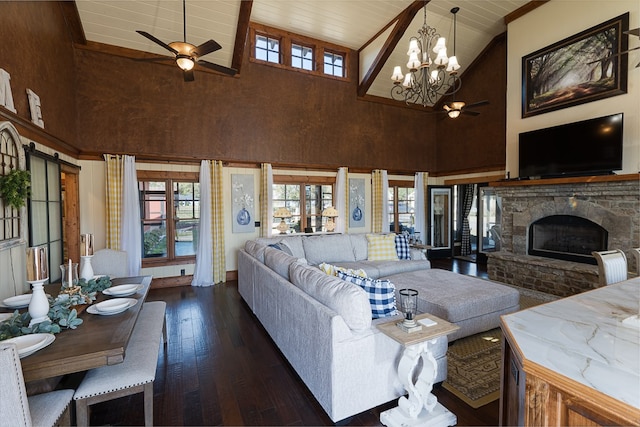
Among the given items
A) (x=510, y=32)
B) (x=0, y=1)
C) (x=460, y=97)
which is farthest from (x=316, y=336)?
(x=460, y=97)

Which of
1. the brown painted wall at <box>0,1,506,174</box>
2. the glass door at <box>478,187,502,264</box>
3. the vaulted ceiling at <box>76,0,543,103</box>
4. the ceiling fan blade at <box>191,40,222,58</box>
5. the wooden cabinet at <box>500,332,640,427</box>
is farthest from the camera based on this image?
the glass door at <box>478,187,502,264</box>

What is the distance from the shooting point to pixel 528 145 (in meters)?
5.32

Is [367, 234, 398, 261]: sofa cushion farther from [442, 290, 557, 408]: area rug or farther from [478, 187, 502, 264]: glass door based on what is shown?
[478, 187, 502, 264]: glass door

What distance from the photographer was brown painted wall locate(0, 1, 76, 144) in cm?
295

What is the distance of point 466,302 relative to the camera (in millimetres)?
3064

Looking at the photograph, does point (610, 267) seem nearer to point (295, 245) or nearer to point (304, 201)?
point (295, 245)

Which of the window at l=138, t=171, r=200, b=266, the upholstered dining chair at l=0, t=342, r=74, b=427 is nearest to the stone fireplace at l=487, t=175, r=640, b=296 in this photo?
the window at l=138, t=171, r=200, b=266

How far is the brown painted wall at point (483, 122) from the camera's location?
653cm

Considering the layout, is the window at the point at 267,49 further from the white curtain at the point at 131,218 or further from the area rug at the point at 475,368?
the area rug at the point at 475,368

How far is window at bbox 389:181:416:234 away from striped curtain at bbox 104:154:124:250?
6113 mm

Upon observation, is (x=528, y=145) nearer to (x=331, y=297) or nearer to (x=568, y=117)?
(x=568, y=117)

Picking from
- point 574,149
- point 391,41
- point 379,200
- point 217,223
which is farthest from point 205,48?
point 574,149

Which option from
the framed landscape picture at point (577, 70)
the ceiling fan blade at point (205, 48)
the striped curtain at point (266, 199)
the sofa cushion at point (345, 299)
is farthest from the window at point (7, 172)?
the framed landscape picture at point (577, 70)

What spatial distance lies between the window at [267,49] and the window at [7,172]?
176 inches
